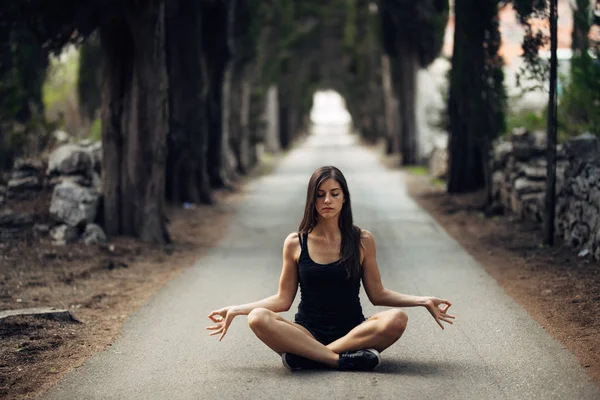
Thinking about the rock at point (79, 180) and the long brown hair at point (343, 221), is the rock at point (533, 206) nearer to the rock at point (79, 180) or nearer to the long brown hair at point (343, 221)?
the rock at point (79, 180)

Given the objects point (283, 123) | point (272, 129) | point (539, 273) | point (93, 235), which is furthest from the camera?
point (283, 123)

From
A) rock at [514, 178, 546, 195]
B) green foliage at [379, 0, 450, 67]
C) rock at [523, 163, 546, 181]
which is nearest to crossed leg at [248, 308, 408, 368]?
rock at [514, 178, 546, 195]

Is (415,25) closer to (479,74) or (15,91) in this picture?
(479,74)

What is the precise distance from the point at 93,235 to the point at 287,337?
8057 mm

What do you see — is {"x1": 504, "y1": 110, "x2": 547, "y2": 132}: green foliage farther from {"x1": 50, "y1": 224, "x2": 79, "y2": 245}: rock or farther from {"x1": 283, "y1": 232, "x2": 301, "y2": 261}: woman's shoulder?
{"x1": 283, "y1": 232, "x2": 301, "y2": 261}: woman's shoulder

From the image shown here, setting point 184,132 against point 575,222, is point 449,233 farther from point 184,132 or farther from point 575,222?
point 184,132

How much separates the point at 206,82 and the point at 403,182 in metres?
7.74

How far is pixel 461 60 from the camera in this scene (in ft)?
63.9

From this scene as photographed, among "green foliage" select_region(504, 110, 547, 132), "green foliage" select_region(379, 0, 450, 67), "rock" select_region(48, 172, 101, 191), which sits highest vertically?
"green foliage" select_region(379, 0, 450, 67)

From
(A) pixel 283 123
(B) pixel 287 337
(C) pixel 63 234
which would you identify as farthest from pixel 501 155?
(A) pixel 283 123

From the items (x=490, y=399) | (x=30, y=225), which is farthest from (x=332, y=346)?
(x=30, y=225)

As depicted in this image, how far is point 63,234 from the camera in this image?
14.2 metres

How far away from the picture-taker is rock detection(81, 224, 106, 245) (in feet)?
47.0

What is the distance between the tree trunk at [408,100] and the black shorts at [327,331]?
2702 centimetres
